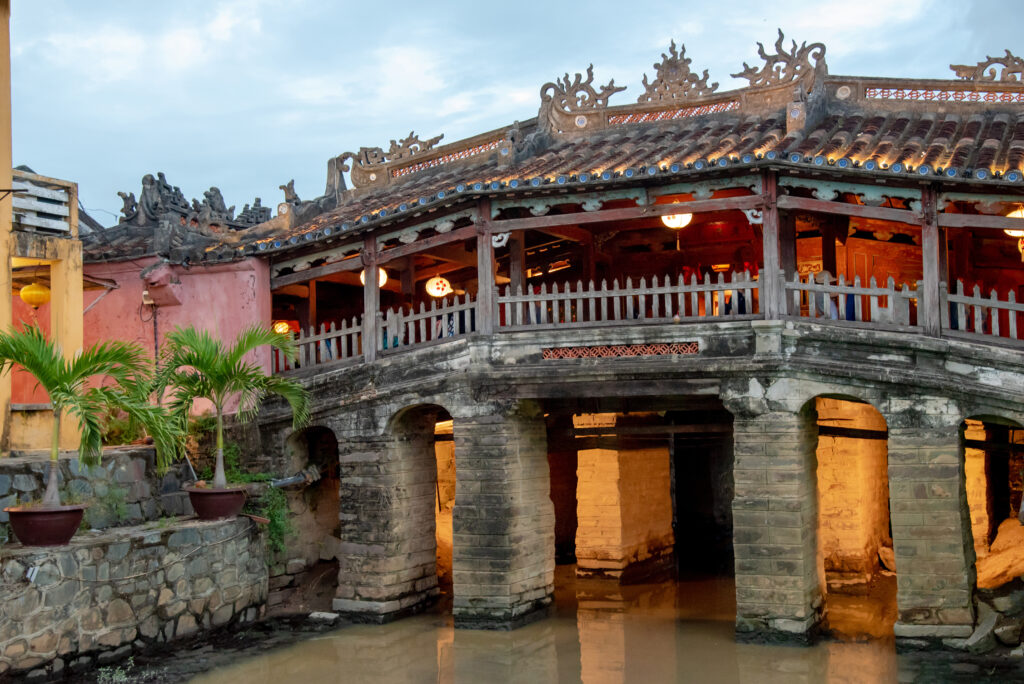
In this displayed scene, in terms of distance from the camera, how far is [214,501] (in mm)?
13992

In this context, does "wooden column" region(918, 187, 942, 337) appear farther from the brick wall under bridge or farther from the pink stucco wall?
the pink stucco wall

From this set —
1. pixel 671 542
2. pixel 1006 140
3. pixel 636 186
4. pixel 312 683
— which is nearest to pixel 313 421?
pixel 312 683

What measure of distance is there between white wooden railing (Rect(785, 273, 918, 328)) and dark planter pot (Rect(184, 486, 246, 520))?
25.1 feet

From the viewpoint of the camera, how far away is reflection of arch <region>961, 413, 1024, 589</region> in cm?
1335

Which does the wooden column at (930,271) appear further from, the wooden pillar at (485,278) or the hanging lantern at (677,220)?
the wooden pillar at (485,278)

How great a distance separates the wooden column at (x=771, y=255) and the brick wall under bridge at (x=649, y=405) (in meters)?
0.31

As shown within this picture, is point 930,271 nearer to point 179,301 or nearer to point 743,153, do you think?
point 743,153

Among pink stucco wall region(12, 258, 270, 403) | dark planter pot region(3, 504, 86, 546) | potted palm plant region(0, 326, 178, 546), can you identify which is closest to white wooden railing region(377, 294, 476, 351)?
pink stucco wall region(12, 258, 270, 403)

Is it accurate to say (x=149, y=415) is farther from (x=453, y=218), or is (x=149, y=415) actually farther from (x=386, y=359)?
(x=453, y=218)

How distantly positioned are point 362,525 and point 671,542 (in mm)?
6528

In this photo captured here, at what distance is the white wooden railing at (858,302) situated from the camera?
12.4 meters

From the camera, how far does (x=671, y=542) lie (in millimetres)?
19188

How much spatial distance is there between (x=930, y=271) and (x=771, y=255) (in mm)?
1816

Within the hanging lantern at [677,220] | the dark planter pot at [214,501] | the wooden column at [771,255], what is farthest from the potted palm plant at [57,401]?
the wooden column at [771,255]
